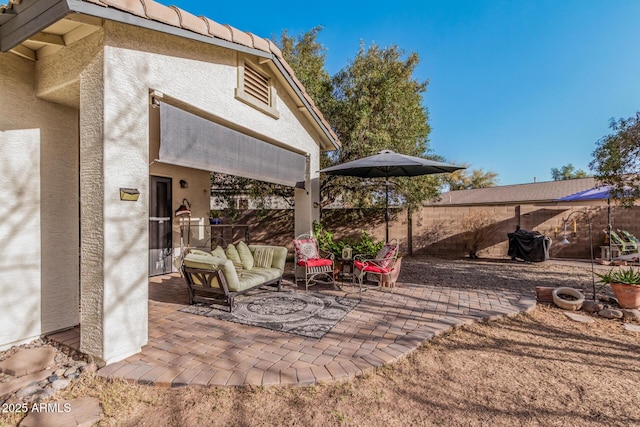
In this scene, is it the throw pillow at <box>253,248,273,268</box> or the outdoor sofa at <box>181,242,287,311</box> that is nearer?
the outdoor sofa at <box>181,242,287,311</box>

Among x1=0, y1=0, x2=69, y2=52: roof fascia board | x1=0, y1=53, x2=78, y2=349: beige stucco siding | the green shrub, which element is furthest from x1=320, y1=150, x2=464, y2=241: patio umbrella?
x1=0, y1=0, x2=69, y2=52: roof fascia board

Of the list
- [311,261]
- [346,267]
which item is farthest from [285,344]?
[346,267]

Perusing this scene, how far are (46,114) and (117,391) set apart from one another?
344cm

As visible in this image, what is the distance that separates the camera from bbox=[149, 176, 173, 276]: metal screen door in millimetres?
7547

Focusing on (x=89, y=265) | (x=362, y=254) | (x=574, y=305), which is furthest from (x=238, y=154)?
(x=574, y=305)

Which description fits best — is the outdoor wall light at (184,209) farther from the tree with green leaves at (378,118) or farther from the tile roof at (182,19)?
the tile roof at (182,19)

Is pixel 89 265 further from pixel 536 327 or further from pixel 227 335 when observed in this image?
pixel 536 327

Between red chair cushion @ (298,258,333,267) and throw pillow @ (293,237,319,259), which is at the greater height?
throw pillow @ (293,237,319,259)

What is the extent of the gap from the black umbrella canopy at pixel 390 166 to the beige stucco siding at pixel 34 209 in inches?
188

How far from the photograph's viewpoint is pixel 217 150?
479cm

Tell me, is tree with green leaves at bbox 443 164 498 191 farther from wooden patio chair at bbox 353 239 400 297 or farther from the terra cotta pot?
wooden patio chair at bbox 353 239 400 297

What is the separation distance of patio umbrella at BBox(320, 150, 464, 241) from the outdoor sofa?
2.46 metres

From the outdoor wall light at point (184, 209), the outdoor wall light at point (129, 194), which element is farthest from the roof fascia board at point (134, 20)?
the outdoor wall light at point (184, 209)

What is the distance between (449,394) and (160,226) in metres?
7.52
